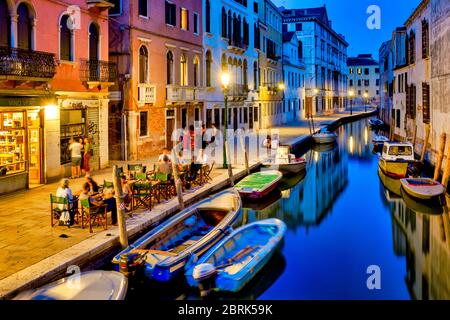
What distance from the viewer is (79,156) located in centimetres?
1750

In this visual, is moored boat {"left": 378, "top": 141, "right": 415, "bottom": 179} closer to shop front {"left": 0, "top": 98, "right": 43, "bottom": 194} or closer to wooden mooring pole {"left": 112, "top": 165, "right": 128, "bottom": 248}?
wooden mooring pole {"left": 112, "top": 165, "right": 128, "bottom": 248}

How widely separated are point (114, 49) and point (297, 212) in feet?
35.5

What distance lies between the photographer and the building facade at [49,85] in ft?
48.6

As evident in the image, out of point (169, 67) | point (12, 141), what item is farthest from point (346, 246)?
point (169, 67)

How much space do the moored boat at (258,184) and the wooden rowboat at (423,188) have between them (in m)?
4.85

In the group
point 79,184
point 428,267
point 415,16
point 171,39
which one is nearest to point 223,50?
point 171,39

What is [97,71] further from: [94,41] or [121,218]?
[121,218]

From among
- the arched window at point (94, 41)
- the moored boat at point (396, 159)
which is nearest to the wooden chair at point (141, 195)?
the arched window at point (94, 41)

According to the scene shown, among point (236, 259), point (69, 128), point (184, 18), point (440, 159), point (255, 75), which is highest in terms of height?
point (184, 18)

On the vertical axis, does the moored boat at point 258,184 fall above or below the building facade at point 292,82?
below

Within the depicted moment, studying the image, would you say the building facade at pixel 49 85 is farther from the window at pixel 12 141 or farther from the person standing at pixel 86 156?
the person standing at pixel 86 156

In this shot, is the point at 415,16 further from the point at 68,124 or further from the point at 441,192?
the point at 68,124

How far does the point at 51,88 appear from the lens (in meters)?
16.4

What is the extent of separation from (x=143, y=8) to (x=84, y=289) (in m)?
17.3
